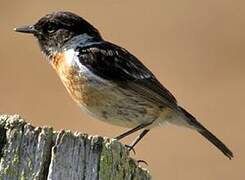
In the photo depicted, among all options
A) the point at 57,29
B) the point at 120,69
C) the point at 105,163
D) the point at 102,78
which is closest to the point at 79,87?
the point at 102,78

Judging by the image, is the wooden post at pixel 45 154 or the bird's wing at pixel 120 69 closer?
the wooden post at pixel 45 154

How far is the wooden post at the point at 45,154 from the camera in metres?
3.92

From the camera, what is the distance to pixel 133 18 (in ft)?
40.1

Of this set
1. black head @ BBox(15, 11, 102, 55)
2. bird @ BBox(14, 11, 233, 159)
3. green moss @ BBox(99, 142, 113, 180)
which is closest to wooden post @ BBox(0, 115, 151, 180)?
green moss @ BBox(99, 142, 113, 180)

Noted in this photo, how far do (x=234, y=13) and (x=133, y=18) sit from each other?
1.28 meters

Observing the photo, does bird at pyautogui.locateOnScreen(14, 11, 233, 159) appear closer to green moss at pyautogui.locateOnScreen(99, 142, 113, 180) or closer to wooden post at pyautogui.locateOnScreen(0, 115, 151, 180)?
green moss at pyautogui.locateOnScreen(99, 142, 113, 180)

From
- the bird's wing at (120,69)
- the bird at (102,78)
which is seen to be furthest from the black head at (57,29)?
the bird's wing at (120,69)

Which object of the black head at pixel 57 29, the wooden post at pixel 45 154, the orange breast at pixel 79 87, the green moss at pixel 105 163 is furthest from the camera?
the black head at pixel 57 29

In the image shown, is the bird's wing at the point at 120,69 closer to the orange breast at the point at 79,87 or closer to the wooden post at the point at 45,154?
the orange breast at the point at 79,87

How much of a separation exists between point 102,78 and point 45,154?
7.86 feet

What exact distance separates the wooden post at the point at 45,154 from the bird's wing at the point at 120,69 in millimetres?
2326

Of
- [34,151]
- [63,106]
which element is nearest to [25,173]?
[34,151]

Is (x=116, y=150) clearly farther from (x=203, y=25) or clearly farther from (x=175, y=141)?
(x=203, y=25)

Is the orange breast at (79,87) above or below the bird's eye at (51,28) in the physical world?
below
